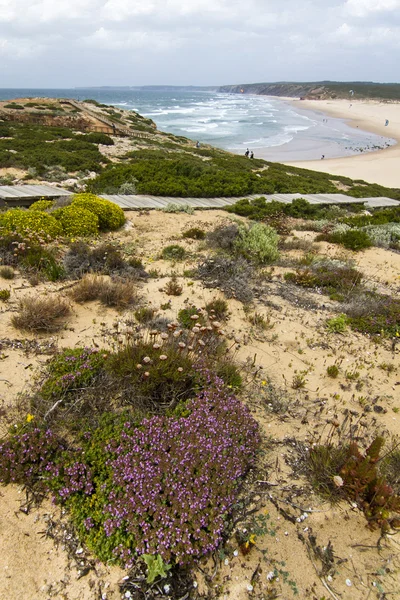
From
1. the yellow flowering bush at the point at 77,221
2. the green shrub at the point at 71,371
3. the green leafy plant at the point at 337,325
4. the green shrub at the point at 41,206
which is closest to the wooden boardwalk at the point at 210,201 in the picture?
the green shrub at the point at 41,206

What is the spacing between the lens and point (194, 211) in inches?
507

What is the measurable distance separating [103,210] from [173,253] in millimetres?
2814

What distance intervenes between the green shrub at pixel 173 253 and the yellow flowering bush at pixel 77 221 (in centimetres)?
215

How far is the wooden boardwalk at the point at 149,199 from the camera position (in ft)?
35.3

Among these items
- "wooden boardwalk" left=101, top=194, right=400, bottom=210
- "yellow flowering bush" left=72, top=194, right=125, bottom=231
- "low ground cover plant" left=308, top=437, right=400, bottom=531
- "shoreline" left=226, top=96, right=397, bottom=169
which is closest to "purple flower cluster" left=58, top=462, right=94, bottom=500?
"low ground cover plant" left=308, top=437, right=400, bottom=531

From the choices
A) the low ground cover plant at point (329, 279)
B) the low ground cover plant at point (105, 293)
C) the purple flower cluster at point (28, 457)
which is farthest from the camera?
the low ground cover plant at point (329, 279)

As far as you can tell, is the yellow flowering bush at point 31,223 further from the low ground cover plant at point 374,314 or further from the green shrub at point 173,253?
the low ground cover plant at point 374,314

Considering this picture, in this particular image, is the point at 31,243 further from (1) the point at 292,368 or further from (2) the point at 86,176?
(2) the point at 86,176

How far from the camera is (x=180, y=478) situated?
9.26 ft

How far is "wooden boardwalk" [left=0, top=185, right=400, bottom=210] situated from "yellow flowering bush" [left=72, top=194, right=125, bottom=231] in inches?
72.4

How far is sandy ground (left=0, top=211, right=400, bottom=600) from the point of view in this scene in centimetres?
252

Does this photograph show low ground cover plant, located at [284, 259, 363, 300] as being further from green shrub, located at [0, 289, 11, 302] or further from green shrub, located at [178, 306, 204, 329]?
green shrub, located at [0, 289, 11, 302]

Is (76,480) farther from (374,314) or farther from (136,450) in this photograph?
(374,314)

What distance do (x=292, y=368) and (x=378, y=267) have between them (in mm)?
5627
